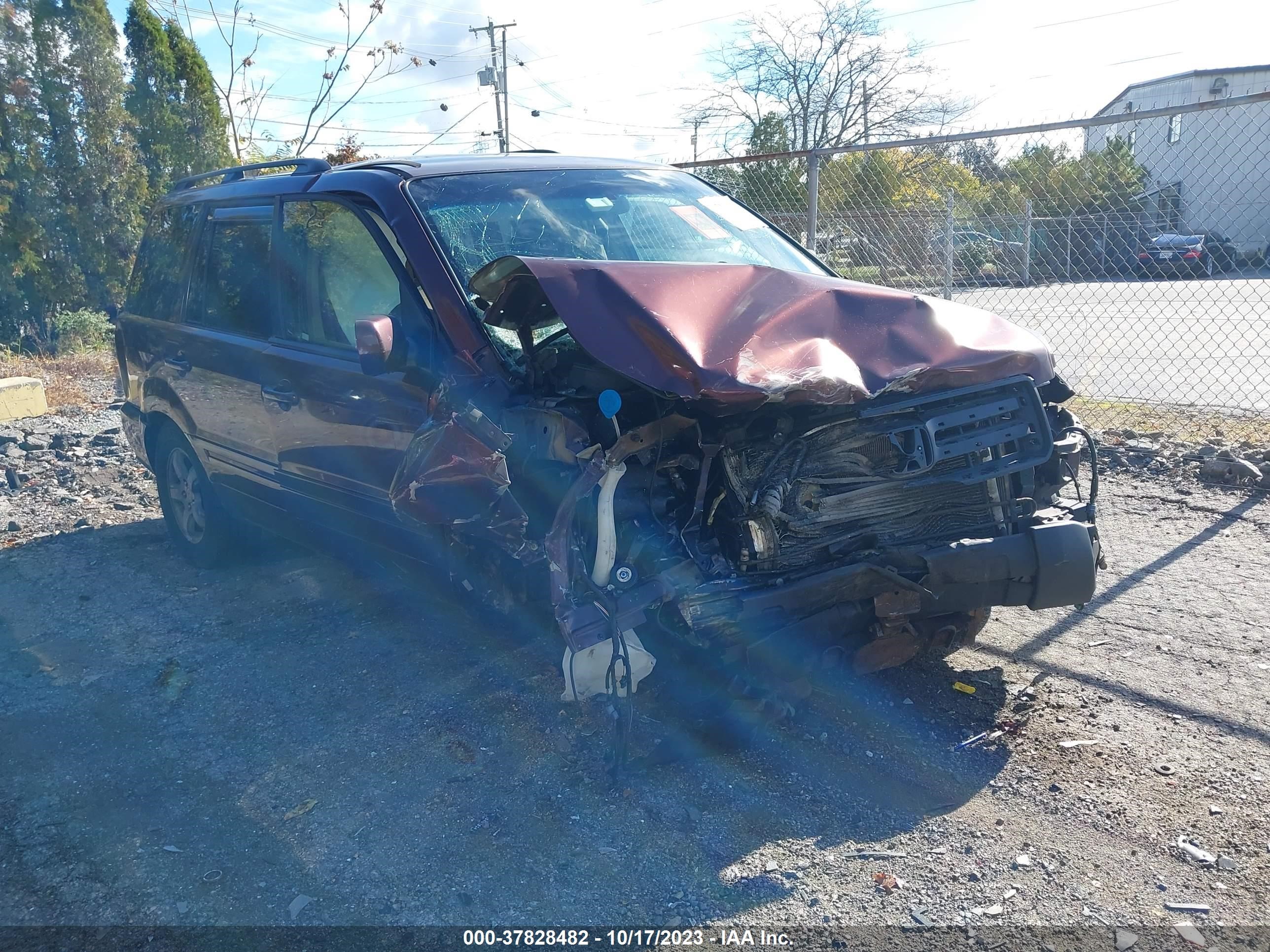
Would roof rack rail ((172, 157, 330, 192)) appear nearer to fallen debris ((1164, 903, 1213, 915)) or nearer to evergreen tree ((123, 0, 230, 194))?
fallen debris ((1164, 903, 1213, 915))

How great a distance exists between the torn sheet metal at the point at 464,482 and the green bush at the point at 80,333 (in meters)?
14.8

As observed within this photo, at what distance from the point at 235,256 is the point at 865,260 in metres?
5.30

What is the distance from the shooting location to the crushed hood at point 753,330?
9.58 ft

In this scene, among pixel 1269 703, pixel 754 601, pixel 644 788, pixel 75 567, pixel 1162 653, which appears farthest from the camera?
pixel 75 567

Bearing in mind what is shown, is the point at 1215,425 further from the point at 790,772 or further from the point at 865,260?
the point at 790,772

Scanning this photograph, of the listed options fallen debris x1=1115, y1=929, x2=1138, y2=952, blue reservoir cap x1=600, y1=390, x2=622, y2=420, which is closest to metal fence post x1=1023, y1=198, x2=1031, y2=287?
blue reservoir cap x1=600, y1=390, x2=622, y2=420

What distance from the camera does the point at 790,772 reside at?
3342 mm

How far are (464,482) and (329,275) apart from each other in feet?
4.94

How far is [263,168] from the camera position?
5164mm

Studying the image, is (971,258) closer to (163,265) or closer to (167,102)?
(163,265)

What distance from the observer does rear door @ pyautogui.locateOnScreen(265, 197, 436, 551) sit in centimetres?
379

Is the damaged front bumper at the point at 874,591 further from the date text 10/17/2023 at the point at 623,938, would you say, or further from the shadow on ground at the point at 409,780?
the date text 10/17/2023 at the point at 623,938

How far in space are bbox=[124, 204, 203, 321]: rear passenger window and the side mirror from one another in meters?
2.49

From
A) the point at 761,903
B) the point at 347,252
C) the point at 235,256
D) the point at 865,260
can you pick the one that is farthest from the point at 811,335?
the point at 865,260
